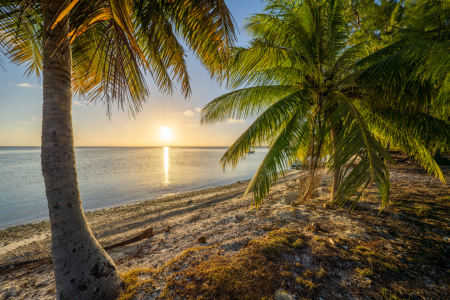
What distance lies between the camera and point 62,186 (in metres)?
2.04

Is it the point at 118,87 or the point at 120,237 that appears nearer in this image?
the point at 118,87

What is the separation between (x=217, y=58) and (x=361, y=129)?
2825 mm

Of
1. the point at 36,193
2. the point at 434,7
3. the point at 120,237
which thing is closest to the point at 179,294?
the point at 120,237

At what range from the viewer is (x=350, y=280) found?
7.70 ft

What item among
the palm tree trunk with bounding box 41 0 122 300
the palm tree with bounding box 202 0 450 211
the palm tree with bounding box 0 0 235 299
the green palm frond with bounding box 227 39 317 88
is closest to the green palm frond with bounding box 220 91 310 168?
the palm tree with bounding box 202 0 450 211

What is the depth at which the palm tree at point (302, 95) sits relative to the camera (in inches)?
132

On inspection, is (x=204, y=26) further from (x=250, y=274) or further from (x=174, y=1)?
(x=250, y=274)

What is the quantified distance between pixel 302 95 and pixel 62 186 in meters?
4.46

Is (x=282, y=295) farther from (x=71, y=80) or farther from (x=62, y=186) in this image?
(x=71, y=80)

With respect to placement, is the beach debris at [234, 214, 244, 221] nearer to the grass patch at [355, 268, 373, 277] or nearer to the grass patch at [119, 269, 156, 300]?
the grass patch at [119, 269, 156, 300]

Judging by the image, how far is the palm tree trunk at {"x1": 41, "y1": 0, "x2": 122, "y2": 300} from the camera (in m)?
2.02

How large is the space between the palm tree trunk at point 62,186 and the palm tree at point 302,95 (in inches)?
99.7

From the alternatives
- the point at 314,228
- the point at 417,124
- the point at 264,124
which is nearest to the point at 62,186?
the point at 264,124

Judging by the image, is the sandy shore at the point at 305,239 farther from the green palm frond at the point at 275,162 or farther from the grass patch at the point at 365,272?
the green palm frond at the point at 275,162
